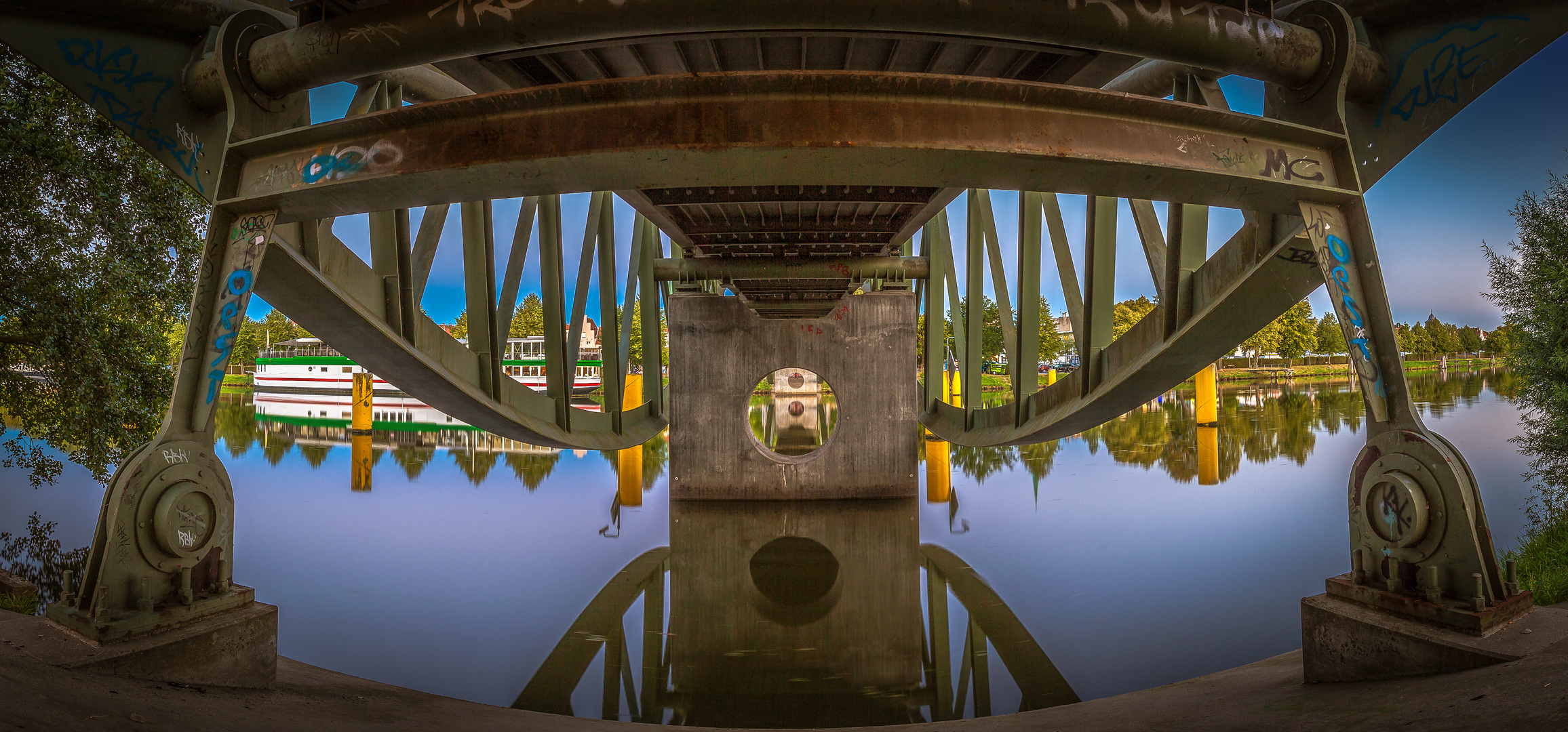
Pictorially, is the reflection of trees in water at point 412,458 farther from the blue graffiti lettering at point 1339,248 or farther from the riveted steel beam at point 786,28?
the blue graffiti lettering at point 1339,248

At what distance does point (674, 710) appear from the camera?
8.09 m

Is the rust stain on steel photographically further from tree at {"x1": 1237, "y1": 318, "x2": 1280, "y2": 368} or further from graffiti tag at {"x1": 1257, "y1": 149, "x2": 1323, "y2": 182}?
tree at {"x1": 1237, "y1": 318, "x2": 1280, "y2": 368}

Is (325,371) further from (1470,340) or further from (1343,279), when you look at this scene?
(1470,340)

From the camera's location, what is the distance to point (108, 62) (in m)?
5.24

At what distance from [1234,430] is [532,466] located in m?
35.6

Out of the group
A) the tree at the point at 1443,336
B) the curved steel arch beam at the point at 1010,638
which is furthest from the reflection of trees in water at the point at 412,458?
the tree at the point at 1443,336

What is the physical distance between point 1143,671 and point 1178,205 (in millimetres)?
6426

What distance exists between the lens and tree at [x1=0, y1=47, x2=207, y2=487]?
28.2 ft

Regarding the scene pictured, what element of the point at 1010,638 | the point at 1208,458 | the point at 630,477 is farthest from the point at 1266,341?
the point at 1010,638

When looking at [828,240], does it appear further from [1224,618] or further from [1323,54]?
[1224,618]

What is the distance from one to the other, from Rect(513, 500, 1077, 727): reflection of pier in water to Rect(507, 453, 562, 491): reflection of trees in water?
1175 centimetres

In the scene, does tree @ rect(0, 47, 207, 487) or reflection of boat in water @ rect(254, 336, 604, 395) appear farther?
reflection of boat in water @ rect(254, 336, 604, 395)

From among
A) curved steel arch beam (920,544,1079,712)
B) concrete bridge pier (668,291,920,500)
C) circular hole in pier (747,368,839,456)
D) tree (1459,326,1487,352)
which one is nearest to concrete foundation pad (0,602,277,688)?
curved steel arch beam (920,544,1079,712)

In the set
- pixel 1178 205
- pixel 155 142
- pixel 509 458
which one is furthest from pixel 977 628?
pixel 509 458
